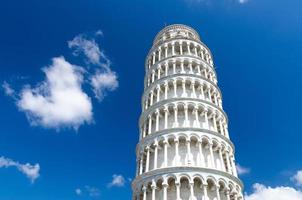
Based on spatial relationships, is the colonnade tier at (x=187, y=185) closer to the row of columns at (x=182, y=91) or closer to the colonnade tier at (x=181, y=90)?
the colonnade tier at (x=181, y=90)

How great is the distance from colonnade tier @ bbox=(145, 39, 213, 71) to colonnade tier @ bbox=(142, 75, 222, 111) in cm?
530

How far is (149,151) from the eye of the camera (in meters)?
30.0

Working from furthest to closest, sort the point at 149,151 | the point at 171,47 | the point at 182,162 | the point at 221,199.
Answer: the point at 171,47 → the point at 149,151 → the point at 182,162 → the point at 221,199

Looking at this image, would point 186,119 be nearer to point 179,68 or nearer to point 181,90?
point 181,90

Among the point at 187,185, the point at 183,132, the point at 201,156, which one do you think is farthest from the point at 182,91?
the point at 187,185

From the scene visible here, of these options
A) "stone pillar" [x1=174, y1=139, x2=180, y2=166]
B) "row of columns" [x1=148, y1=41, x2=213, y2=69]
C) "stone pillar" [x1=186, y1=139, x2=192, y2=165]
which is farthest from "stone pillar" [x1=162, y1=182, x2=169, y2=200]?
"row of columns" [x1=148, y1=41, x2=213, y2=69]

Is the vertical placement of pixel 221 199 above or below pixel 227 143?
below

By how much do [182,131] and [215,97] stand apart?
8.24 meters

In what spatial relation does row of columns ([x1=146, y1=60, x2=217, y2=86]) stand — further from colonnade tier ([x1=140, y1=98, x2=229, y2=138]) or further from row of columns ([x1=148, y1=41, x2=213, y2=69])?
colonnade tier ([x1=140, y1=98, x2=229, y2=138])

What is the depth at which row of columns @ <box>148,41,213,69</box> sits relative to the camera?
40281 mm

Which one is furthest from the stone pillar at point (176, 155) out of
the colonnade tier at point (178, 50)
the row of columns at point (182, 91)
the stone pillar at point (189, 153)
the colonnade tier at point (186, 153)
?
the colonnade tier at point (178, 50)

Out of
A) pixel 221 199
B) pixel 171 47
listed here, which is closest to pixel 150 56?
pixel 171 47

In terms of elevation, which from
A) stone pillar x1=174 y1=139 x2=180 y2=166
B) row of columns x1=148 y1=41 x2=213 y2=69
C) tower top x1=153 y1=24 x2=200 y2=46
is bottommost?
stone pillar x1=174 y1=139 x2=180 y2=166

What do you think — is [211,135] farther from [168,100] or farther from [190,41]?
[190,41]
